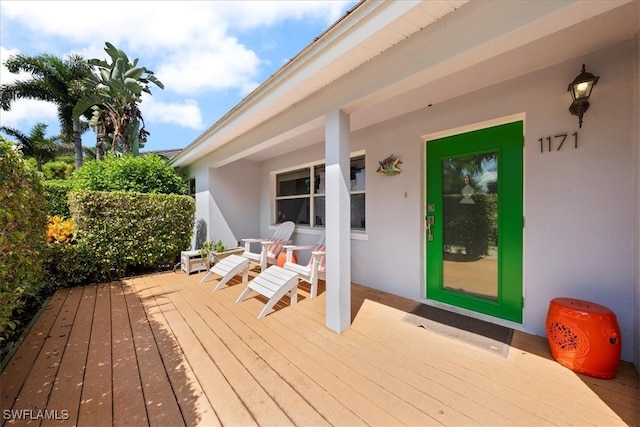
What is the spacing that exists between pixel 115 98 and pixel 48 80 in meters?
4.57

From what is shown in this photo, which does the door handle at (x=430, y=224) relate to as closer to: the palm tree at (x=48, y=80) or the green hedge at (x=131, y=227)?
the green hedge at (x=131, y=227)

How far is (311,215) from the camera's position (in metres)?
5.29

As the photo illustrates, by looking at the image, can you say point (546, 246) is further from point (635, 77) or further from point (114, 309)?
point (114, 309)

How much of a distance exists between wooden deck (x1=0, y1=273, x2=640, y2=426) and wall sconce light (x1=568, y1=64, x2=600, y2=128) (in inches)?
82.3

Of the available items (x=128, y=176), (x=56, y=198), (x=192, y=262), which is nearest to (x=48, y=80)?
(x=56, y=198)

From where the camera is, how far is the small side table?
4746mm

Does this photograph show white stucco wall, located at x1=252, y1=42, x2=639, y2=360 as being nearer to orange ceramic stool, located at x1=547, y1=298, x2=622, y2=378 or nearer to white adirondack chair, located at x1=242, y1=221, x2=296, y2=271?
orange ceramic stool, located at x1=547, y1=298, x2=622, y2=378

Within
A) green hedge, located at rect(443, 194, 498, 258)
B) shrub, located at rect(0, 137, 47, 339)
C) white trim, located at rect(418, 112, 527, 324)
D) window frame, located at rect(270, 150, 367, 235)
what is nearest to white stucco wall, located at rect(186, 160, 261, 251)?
window frame, located at rect(270, 150, 367, 235)

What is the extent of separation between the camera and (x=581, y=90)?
6.78 ft

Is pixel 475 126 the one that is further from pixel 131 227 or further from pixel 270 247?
pixel 131 227

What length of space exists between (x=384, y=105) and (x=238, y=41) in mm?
3279

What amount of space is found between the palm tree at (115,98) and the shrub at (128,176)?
362 centimetres

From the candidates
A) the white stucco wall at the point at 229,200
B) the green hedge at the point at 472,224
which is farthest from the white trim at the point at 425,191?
the white stucco wall at the point at 229,200

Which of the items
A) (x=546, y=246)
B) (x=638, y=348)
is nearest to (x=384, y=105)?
(x=546, y=246)
